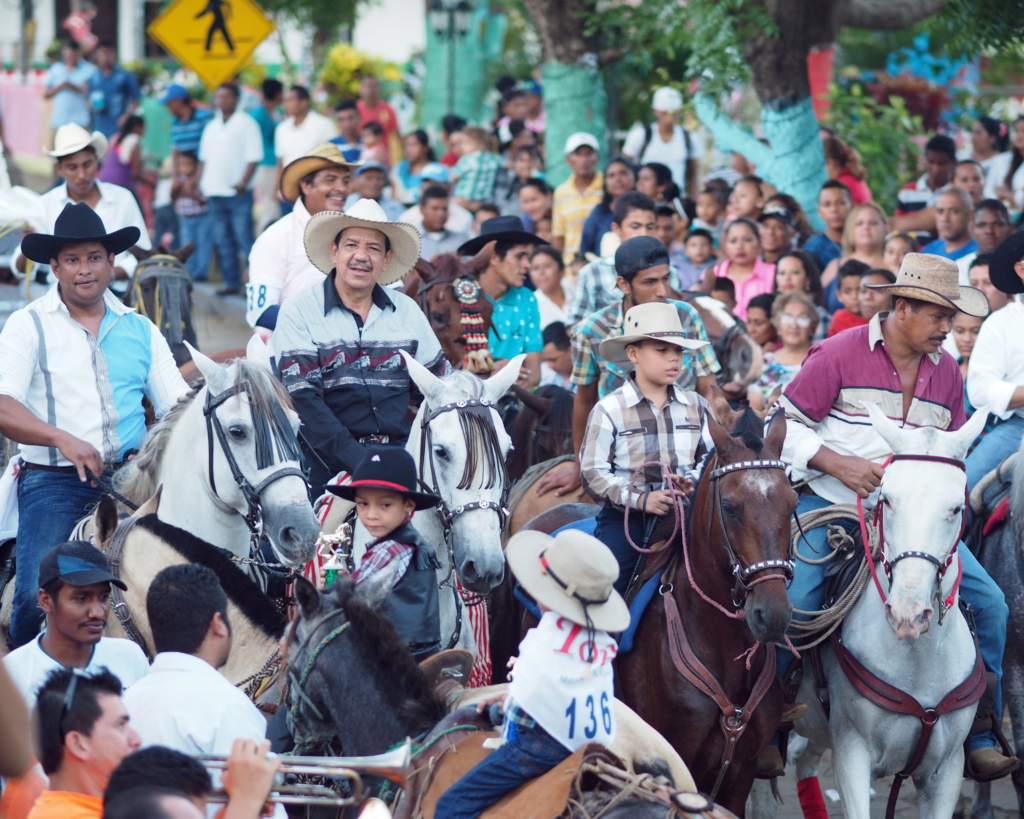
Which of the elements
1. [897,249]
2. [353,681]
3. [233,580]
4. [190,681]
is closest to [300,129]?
[897,249]

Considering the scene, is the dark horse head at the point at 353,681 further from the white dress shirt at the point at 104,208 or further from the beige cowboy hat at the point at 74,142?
the beige cowboy hat at the point at 74,142

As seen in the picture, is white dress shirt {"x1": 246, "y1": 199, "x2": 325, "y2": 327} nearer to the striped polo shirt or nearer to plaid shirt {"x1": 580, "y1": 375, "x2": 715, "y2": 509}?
plaid shirt {"x1": 580, "y1": 375, "x2": 715, "y2": 509}

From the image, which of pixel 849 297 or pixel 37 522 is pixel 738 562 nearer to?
pixel 37 522

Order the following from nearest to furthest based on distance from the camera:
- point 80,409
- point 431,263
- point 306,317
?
point 80,409 < point 306,317 < point 431,263

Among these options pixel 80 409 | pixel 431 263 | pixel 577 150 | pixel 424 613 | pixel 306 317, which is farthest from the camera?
pixel 577 150

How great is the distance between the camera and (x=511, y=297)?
30.6 feet

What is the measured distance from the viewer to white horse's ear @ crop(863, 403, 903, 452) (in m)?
Answer: 5.53

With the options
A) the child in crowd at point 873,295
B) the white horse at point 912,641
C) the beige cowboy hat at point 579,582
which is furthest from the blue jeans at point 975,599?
the child in crowd at point 873,295

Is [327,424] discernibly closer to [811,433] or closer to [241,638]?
[241,638]

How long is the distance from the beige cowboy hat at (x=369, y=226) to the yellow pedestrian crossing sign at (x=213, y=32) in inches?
278

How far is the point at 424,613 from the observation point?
519cm

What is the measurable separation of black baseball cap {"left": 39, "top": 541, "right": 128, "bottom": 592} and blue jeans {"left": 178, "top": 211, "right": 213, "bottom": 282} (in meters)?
12.9

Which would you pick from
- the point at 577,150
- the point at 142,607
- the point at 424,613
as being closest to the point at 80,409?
the point at 142,607

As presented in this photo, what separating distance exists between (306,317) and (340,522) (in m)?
1.10
